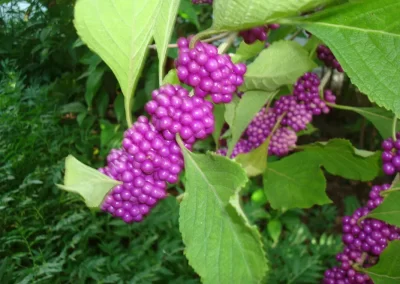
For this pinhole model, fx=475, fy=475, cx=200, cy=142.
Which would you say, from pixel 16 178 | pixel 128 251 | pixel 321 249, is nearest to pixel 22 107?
pixel 16 178

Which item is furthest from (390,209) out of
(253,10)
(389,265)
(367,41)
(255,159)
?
(253,10)

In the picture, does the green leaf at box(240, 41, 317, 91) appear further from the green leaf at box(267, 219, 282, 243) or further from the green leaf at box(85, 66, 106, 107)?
the green leaf at box(267, 219, 282, 243)

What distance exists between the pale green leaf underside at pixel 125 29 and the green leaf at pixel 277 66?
8.7 inches

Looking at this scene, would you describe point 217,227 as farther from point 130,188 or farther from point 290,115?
point 290,115

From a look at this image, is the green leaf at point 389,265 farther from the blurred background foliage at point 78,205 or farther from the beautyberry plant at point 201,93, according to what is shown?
the blurred background foliage at point 78,205

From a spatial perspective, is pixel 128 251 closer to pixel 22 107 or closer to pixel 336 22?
pixel 22 107

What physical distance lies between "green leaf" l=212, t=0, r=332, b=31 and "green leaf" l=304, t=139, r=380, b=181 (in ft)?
2.15

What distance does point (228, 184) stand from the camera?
46 cm

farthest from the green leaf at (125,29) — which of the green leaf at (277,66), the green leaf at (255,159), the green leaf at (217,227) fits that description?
the green leaf at (255,159)

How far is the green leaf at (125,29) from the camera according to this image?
41 cm

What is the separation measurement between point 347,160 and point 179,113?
0.65m

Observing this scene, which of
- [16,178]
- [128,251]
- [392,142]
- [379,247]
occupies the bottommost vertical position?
[128,251]

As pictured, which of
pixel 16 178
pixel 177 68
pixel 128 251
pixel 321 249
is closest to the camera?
pixel 177 68

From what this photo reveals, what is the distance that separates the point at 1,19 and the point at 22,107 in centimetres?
104
